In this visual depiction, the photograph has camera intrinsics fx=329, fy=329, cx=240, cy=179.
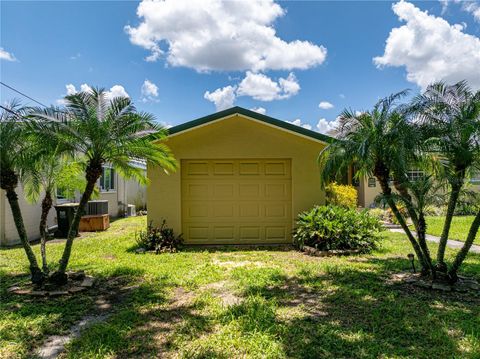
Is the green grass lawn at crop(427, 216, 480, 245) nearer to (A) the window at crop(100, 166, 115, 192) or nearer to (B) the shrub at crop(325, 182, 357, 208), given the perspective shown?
(B) the shrub at crop(325, 182, 357, 208)

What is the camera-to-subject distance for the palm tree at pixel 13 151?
4867 millimetres

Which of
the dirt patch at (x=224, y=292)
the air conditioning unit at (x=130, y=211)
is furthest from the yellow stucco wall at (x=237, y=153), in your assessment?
the air conditioning unit at (x=130, y=211)

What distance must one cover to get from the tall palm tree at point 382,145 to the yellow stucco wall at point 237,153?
10.4 ft

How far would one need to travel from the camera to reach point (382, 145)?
546 centimetres

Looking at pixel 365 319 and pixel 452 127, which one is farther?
pixel 452 127

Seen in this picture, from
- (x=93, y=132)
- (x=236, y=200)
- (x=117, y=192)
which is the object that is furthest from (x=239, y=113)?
(x=117, y=192)

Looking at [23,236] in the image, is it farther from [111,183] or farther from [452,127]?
[111,183]

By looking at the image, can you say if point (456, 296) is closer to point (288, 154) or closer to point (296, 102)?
point (288, 154)

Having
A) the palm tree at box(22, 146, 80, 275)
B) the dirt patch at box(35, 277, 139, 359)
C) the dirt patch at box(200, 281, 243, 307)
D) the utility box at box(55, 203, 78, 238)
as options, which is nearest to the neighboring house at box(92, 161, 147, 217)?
the utility box at box(55, 203, 78, 238)

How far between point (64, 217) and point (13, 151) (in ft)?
22.3

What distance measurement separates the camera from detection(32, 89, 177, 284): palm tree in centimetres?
521

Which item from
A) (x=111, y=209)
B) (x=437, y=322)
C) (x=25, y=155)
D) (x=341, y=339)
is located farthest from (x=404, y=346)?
(x=111, y=209)

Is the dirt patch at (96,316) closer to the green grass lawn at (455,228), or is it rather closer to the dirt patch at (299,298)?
the dirt patch at (299,298)

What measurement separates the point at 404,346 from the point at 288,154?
6.65 metres
